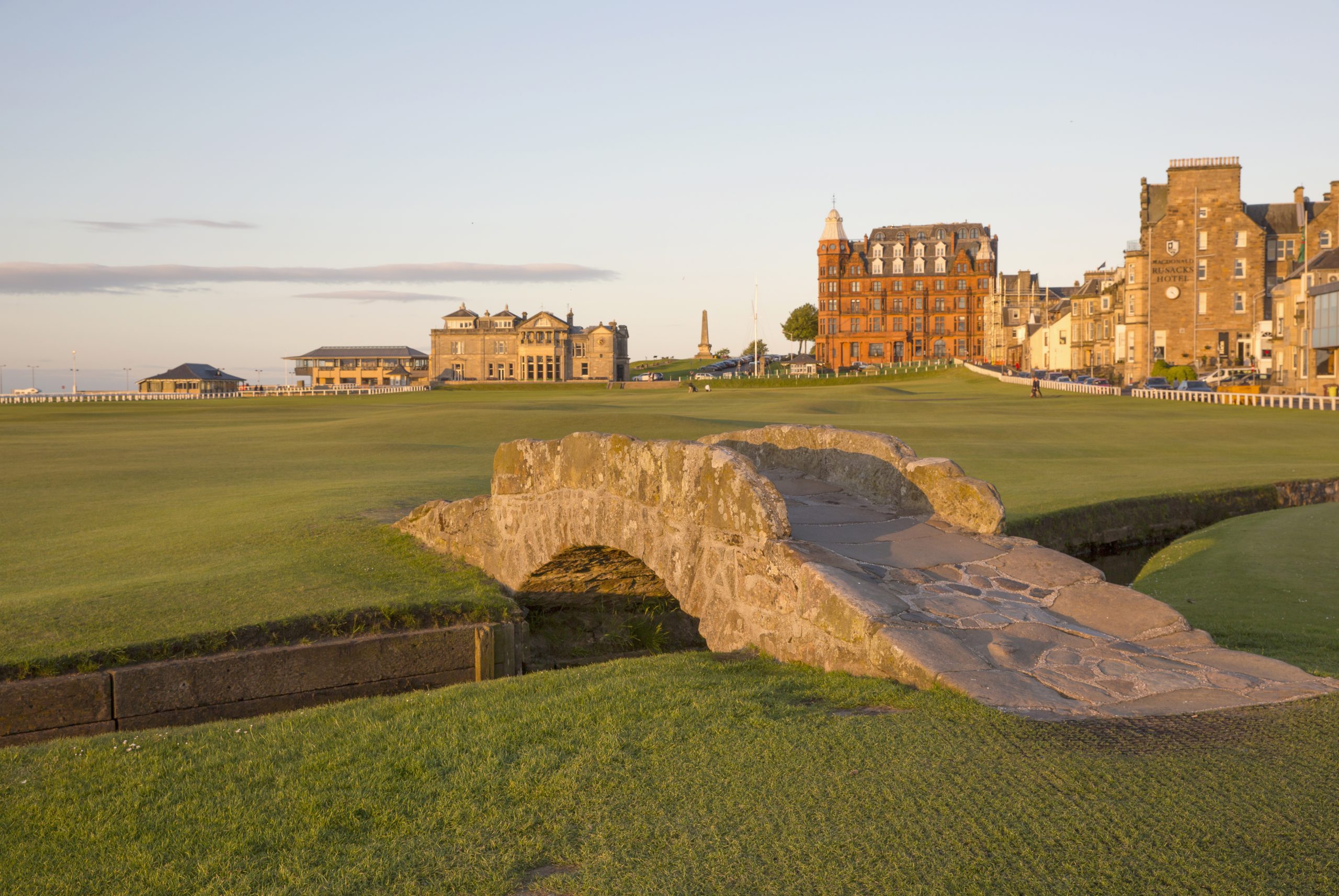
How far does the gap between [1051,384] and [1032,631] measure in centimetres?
8312

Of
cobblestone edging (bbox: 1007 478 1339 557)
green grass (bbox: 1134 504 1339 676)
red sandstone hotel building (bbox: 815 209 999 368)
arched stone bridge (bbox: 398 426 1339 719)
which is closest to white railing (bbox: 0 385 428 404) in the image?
red sandstone hotel building (bbox: 815 209 999 368)

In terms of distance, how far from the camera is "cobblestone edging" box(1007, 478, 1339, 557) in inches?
659

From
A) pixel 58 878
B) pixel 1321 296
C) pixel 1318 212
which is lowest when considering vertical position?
pixel 58 878

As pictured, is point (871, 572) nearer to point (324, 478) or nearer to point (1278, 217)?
point (324, 478)

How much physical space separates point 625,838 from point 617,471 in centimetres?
533

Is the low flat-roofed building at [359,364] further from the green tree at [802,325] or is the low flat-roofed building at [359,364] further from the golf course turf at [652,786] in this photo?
the golf course turf at [652,786]

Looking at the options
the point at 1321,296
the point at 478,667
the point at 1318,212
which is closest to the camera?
the point at 478,667

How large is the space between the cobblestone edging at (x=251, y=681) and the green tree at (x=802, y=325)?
6874 inches

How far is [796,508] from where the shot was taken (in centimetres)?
1080

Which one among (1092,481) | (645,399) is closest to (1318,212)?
(645,399)

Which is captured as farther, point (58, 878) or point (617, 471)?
point (617, 471)

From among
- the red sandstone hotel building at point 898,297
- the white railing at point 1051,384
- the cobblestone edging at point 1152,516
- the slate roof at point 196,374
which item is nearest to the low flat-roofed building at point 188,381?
the slate roof at point 196,374

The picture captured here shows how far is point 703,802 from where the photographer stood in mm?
5254

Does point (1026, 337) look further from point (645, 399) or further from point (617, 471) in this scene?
point (617, 471)
